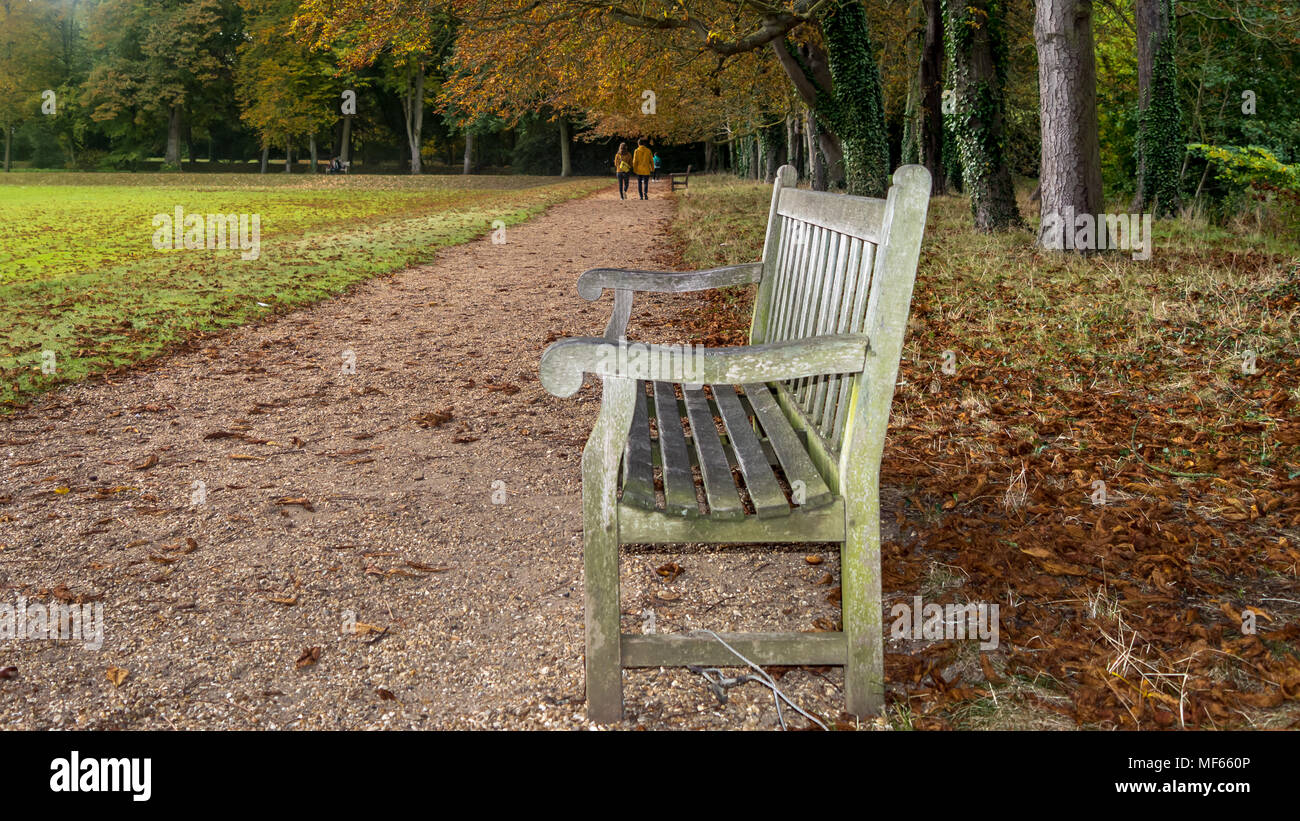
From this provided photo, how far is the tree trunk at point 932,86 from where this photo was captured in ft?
58.7

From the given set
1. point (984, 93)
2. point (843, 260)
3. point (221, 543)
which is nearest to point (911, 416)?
point (843, 260)

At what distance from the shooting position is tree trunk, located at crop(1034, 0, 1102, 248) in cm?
997

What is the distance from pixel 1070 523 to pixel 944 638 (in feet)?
3.68

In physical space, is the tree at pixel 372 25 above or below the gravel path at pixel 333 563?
above

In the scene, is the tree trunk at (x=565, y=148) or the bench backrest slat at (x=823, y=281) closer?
the bench backrest slat at (x=823, y=281)

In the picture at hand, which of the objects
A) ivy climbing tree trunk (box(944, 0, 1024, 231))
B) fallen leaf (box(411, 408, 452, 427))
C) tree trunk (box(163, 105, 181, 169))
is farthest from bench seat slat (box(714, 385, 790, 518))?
tree trunk (box(163, 105, 181, 169))

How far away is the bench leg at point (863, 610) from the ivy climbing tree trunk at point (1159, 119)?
41.5ft

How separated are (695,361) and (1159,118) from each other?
44.2 feet

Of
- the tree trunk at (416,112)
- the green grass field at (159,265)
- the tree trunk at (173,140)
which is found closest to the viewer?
the green grass field at (159,265)

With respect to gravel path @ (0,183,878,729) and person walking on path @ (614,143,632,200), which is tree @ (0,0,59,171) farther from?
gravel path @ (0,183,878,729)

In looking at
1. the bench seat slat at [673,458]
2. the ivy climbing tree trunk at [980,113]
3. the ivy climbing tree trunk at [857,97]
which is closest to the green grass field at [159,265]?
the bench seat slat at [673,458]

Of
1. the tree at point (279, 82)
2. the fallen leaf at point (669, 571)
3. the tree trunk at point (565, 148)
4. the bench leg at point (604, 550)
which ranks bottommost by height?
the fallen leaf at point (669, 571)

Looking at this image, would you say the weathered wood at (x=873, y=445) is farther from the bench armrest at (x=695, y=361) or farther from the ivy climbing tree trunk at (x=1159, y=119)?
the ivy climbing tree trunk at (x=1159, y=119)

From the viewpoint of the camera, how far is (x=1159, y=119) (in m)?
13.4
